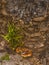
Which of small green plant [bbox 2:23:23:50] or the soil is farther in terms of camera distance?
small green plant [bbox 2:23:23:50]

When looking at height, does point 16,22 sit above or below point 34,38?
above

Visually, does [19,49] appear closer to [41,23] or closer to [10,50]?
[10,50]

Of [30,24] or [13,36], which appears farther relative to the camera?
[13,36]

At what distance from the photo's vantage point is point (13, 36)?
6352 mm

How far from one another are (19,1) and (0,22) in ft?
3.10

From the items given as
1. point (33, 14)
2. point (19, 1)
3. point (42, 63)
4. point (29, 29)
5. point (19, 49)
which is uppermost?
point (19, 1)

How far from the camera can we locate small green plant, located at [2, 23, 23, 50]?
6.31 m

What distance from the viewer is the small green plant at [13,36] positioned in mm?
6309

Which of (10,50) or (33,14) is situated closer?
(33,14)

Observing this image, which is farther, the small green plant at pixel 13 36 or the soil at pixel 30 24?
the small green plant at pixel 13 36

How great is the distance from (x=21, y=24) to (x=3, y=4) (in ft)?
2.54

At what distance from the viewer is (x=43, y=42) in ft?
21.0

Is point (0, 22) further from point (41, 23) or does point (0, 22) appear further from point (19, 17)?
point (41, 23)

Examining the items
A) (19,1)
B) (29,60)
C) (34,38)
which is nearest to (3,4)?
(19,1)
